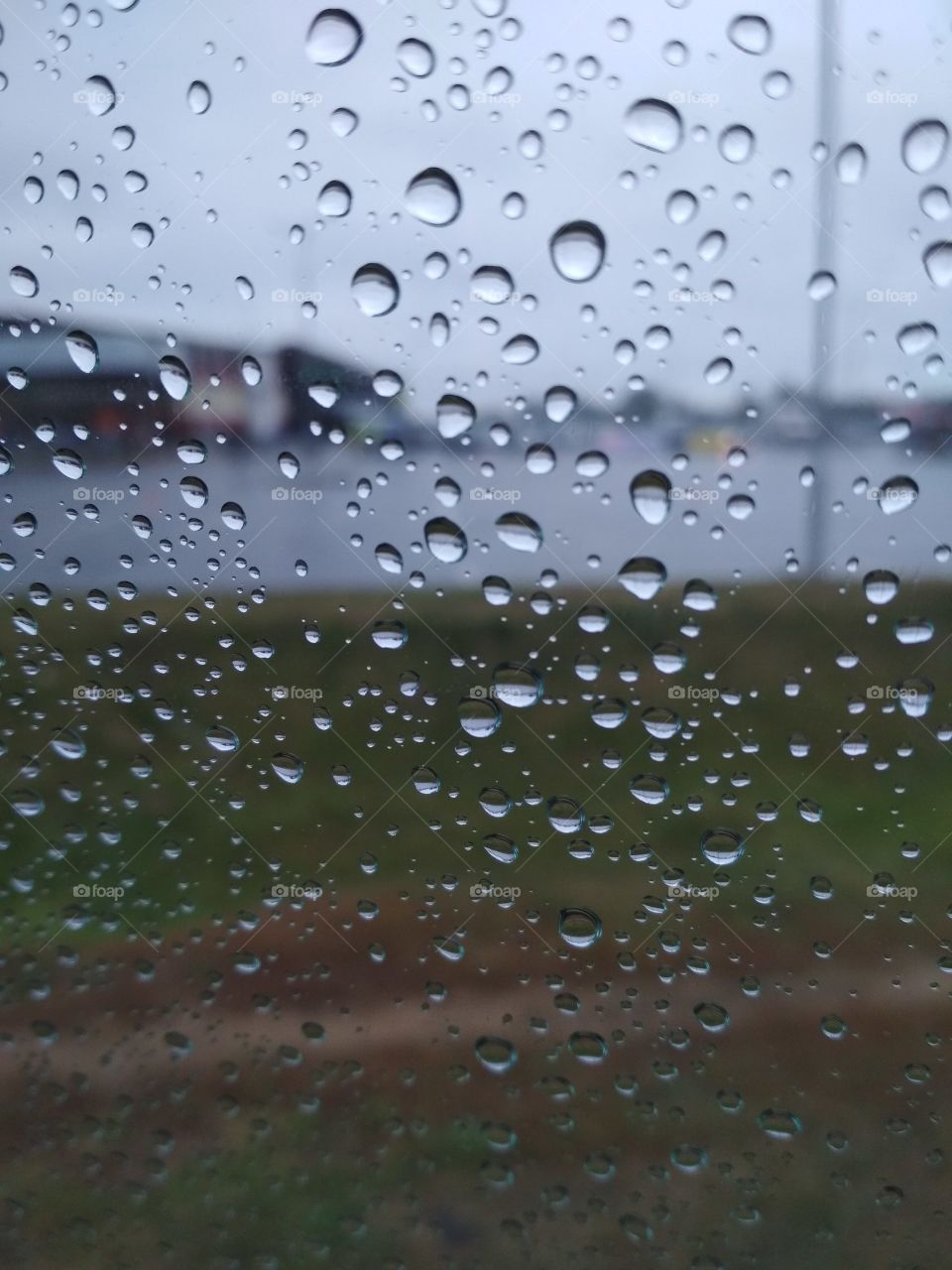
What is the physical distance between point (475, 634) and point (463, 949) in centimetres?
29

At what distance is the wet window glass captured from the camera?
0.66 meters

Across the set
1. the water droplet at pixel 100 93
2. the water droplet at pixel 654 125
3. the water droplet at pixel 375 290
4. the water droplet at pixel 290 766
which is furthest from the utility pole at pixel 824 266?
the water droplet at pixel 100 93

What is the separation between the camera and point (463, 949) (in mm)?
716

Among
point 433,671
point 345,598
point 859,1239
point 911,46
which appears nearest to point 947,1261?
point 859,1239

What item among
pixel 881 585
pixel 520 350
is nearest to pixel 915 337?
pixel 881 585

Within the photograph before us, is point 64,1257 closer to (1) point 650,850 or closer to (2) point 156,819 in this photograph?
(2) point 156,819

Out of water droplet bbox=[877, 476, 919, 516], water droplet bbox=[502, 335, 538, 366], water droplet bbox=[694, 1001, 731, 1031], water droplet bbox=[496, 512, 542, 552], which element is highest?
water droplet bbox=[502, 335, 538, 366]

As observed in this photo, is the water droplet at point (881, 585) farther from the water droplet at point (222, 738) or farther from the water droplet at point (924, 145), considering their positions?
the water droplet at point (222, 738)

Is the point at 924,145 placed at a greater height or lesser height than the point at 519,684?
greater

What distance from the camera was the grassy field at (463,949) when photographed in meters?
0.70

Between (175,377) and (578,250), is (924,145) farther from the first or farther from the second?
(175,377)

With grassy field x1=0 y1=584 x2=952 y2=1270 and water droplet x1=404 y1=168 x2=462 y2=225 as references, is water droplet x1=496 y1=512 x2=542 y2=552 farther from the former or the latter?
water droplet x1=404 y1=168 x2=462 y2=225

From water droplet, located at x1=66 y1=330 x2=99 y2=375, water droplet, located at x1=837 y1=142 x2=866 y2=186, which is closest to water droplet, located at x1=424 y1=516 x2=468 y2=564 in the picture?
water droplet, located at x1=66 y1=330 x2=99 y2=375

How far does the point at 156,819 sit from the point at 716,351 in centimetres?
66
